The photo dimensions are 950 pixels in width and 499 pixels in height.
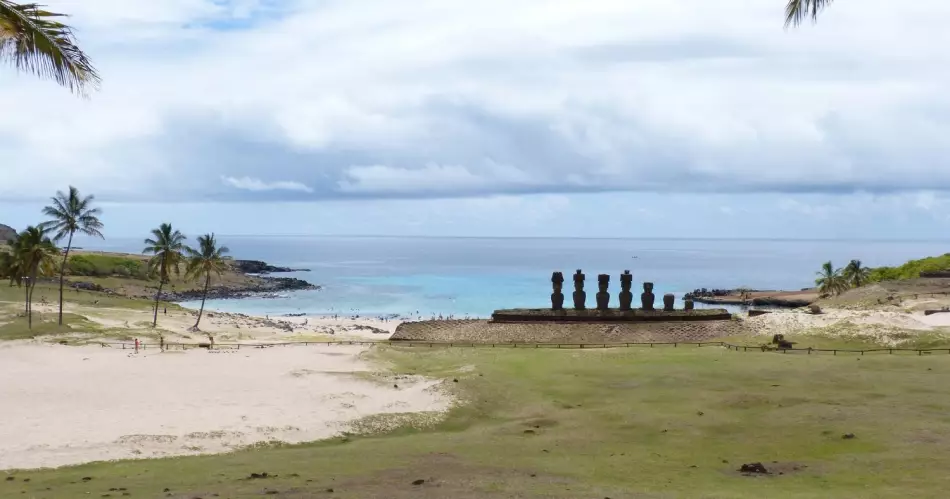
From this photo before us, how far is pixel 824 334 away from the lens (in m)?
51.1

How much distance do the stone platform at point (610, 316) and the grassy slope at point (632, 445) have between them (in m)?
17.3

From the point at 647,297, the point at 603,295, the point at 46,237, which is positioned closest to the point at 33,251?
the point at 46,237

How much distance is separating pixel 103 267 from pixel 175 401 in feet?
401

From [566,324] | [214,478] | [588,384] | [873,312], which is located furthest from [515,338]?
[214,478]

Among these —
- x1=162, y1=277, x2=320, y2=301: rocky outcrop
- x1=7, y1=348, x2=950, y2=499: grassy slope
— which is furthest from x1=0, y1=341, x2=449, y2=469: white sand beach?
x1=162, y1=277, x2=320, y2=301: rocky outcrop

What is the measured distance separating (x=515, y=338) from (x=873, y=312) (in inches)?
926

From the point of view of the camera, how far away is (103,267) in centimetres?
14300

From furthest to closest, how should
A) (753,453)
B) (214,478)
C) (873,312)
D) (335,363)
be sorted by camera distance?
(873,312) < (335,363) < (753,453) < (214,478)

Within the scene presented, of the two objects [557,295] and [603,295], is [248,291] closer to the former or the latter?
[557,295]

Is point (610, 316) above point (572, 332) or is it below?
above

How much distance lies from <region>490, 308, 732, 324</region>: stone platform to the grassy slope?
17.3 meters

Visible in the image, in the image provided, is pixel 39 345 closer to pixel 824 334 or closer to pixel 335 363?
pixel 335 363

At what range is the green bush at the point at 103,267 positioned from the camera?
447 feet

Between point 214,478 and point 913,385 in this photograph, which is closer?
point 214,478
